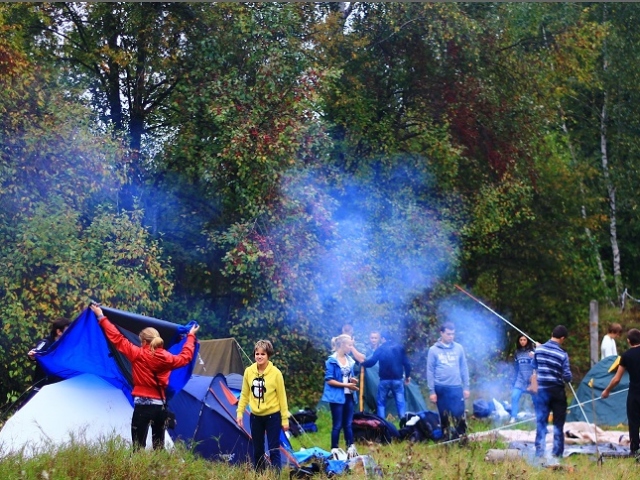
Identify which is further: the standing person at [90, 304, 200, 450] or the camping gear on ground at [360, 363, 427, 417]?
the camping gear on ground at [360, 363, 427, 417]

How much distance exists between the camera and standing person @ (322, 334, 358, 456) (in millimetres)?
11266

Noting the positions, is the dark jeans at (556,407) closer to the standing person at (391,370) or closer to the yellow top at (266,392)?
the standing person at (391,370)

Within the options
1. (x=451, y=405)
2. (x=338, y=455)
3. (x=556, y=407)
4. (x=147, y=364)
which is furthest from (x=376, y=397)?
(x=147, y=364)

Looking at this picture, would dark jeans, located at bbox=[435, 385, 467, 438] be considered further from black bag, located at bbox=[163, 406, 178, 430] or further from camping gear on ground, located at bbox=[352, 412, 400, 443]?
black bag, located at bbox=[163, 406, 178, 430]

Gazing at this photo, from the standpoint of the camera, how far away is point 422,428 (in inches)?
488

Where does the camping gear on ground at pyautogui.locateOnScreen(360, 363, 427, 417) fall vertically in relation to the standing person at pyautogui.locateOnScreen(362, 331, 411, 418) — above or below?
below

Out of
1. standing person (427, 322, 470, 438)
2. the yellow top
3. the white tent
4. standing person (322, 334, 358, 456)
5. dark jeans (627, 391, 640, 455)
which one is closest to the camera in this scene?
the yellow top

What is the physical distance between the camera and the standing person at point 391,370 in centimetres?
1341

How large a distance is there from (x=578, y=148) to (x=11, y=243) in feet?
50.3

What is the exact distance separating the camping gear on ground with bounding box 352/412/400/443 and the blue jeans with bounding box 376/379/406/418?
3.16ft

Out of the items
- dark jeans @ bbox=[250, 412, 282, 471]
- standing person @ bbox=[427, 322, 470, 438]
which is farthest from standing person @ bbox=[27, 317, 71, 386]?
standing person @ bbox=[427, 322, 470, 438]

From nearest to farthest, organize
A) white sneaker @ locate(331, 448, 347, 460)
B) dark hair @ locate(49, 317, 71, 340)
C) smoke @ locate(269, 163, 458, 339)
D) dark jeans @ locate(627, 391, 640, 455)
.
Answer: white sneaker @ locate(331, 448, 347, 460) → dark hair @ locate(49, 317, 71, 340) → dark jeans @ locate(627, 391, 640, 455) → smoke @ locate(269, 163, 458, 339)

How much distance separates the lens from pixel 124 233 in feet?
49.0

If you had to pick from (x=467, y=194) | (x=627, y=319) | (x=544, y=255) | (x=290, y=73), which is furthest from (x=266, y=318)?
(x=627, y=319)
